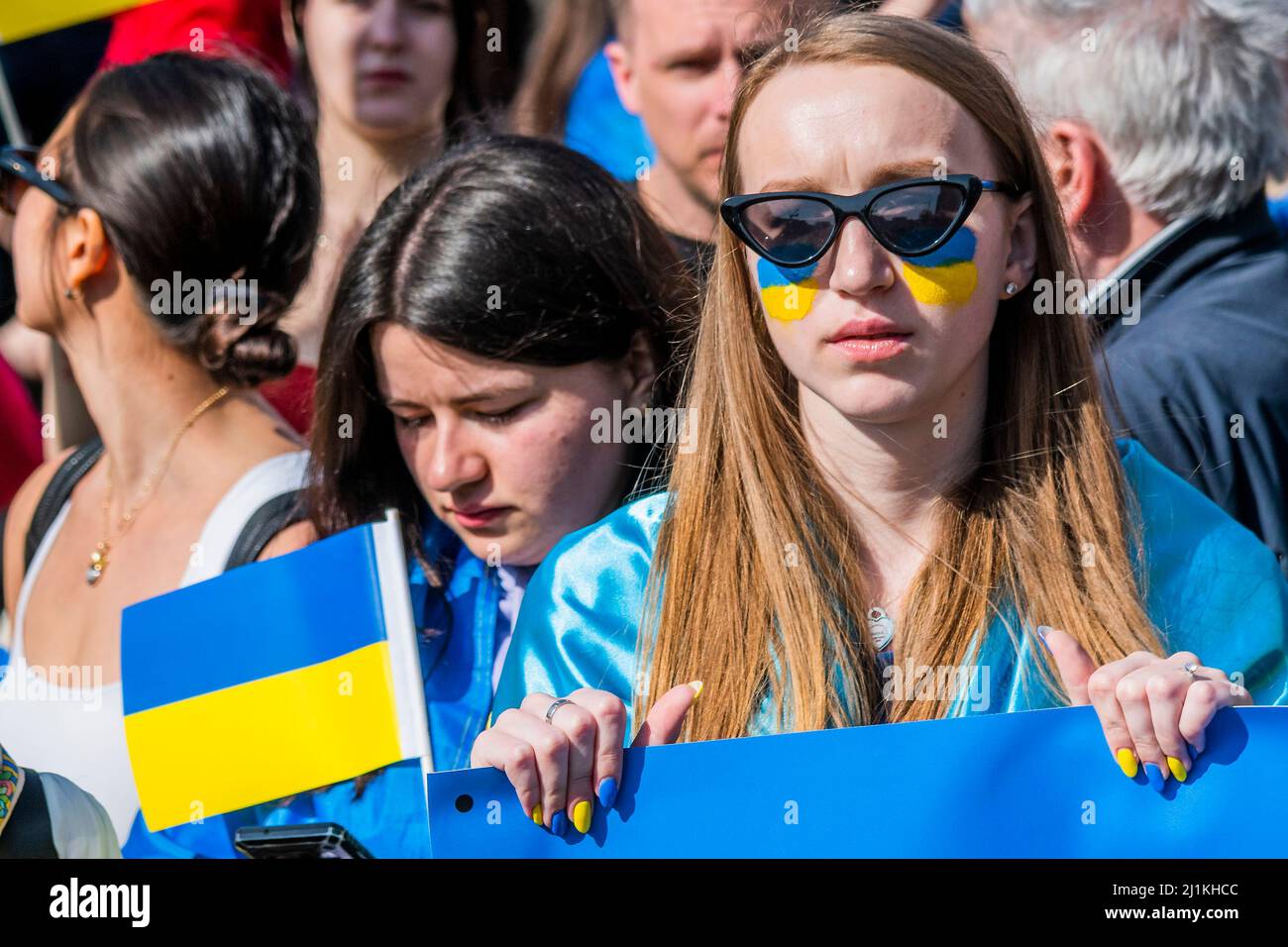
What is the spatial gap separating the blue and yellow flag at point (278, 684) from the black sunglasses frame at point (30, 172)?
74 cm

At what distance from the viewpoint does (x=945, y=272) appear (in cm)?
184

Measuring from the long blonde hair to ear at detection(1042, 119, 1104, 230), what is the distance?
1.96 ft

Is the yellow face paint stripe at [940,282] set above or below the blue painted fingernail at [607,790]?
above

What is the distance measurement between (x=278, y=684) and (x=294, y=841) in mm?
568

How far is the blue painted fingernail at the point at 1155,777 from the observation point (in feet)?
5.43

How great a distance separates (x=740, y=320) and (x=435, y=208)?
606 mm

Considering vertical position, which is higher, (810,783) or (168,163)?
(168,163)

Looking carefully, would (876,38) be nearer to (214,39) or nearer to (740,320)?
(740,320)
